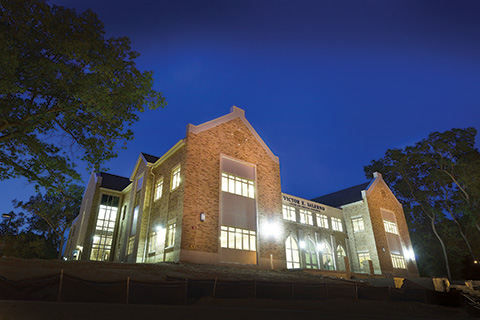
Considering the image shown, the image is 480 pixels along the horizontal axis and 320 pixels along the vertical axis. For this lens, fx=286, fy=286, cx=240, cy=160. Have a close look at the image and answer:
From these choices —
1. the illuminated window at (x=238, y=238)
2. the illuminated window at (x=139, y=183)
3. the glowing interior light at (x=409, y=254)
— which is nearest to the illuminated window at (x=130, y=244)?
the illuminated window at (x=139, y=183)

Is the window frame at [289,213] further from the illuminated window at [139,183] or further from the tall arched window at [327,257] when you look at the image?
the illuminated window at [139,183]

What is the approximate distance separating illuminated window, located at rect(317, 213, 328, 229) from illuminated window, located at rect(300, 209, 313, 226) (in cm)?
122

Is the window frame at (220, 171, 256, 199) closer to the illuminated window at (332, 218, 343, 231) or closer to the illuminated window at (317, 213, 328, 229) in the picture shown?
the illuminated window at (317, 213, 328, 229)

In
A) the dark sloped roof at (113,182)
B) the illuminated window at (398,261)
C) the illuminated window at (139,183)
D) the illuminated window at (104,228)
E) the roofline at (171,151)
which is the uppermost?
the dark sloped roof at (113,182)

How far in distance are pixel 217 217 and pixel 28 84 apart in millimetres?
13812

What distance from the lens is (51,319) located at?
23.5ft

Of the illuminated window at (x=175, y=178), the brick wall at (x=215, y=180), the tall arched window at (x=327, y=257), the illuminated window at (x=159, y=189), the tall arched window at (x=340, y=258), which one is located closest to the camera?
the brick wall at (x=215, y=180)

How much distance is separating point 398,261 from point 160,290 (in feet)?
110

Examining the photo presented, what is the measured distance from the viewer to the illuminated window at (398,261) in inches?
1321

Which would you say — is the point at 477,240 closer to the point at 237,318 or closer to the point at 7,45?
the point at 237,318

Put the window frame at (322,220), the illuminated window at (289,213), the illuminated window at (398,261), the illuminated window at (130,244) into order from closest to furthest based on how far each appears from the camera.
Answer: the illuminated window at (130,244) < the illuminated window at (289,213) < the window frame at (322,220) < the illuminated window at (398,261)

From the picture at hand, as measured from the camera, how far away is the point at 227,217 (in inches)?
859

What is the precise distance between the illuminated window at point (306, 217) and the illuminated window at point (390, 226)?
10.3m

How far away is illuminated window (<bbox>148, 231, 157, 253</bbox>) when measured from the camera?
22.6m
